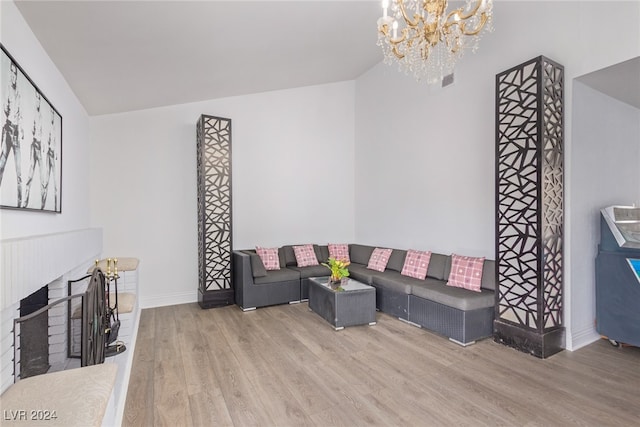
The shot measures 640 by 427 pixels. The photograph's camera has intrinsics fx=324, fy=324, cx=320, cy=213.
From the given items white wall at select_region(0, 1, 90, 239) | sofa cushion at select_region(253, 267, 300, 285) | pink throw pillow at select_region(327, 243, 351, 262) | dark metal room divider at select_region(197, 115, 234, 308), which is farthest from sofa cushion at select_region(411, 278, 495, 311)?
white wall at select_region(0, 1, 90, 239)

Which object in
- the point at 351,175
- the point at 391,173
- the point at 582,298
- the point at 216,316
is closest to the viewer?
the point at 582,298

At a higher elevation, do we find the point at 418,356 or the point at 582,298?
the point at 582,298

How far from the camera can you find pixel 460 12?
2.45 meters

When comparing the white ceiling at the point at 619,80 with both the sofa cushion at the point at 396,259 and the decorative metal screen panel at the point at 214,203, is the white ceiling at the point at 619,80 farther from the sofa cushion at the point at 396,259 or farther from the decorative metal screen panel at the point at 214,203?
the decorative metal screen panel at the point at 214,203

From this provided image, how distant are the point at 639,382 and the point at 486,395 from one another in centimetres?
136

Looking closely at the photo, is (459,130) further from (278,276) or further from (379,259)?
(278,276)

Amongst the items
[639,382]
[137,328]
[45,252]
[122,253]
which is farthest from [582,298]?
[122,253]

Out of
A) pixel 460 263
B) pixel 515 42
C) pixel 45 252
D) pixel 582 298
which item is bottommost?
pixel 582 298

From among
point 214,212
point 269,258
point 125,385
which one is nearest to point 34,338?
point 125,385

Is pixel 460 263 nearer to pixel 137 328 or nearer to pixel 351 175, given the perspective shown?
pixel 351 175

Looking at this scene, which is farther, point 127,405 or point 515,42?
point 515,42

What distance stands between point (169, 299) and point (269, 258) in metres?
1.62

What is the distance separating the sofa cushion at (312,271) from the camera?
508 cm

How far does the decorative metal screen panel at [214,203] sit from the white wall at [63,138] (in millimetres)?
1436
